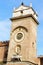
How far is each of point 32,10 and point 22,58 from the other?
6.92m

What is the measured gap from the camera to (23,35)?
85.3ft

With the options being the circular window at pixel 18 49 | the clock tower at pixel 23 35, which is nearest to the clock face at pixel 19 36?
the clock tower at pixel 23 35

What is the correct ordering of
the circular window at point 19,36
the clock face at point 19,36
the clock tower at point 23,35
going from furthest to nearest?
1. the circular window at point 19,36
2. the clock face at point 19,36
3. the clock tower at point 23,35

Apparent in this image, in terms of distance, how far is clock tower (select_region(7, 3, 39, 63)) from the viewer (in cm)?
2492

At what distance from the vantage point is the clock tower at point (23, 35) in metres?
24.9

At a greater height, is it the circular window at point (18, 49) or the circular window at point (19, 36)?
the circular window at point (19, 36)

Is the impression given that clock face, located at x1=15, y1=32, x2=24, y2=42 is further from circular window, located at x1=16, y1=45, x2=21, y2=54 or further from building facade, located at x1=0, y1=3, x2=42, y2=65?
circular window, located at x1=16, y1=45, x2=21, y2=54

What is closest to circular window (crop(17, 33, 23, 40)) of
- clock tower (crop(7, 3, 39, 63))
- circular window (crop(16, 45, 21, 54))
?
clock tower (crop(7, 3, 39, 63))

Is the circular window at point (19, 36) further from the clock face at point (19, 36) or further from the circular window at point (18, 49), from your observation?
the circular window at point (18, 49)

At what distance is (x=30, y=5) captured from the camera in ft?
89.4

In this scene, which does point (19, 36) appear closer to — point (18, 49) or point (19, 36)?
point (19, 36)

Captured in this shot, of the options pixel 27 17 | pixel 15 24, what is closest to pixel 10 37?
pixel 15 24

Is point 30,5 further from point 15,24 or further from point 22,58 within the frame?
point 22,58

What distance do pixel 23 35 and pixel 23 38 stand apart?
0.43m
